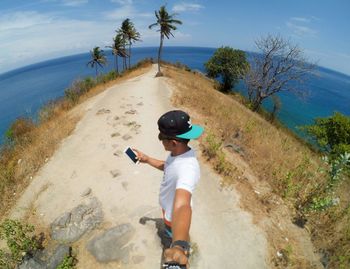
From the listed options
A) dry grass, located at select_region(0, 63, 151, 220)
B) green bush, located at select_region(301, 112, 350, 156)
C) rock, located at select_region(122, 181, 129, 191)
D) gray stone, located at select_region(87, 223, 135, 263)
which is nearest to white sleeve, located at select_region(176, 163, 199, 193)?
gray stone, located at select_region(87, 223, 135, 263)

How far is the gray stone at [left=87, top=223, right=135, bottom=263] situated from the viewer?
4582 millimetres

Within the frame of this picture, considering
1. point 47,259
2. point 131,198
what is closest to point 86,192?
point 131,198

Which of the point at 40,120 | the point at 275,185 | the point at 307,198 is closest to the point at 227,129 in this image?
the point at 275,185

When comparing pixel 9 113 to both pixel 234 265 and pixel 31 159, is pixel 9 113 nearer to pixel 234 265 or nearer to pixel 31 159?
pixel 31 159

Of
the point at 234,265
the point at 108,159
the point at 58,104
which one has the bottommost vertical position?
the point at 58,104

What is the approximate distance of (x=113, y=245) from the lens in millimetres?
4789

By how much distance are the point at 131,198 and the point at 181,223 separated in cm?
446

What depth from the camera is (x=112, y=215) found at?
566 cm

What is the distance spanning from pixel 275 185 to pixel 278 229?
159 cm

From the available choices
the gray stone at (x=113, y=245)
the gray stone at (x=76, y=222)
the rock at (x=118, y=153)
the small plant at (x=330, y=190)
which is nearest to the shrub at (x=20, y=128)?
the rock at (x=118, y=153)

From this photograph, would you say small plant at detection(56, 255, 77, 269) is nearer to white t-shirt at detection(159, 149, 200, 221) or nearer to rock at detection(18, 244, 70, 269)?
rock at detection(18, 244, 70, 269)

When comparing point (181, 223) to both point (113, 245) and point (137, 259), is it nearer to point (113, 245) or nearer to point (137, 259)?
point (137, 259)

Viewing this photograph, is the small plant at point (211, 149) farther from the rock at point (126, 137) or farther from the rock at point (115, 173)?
the rock at point (126, 137)

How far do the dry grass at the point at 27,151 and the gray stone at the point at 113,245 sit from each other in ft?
11.8
